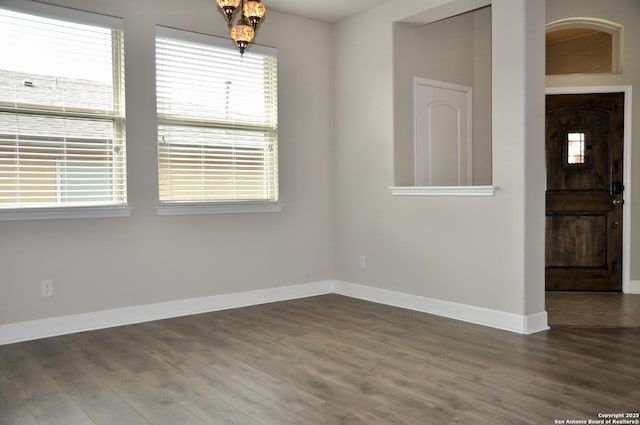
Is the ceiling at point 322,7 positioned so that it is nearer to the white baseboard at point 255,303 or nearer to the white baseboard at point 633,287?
the white baseboard at point 255,303

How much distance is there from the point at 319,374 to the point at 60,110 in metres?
2.73

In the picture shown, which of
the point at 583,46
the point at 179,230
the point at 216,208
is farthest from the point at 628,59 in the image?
the point at 179,230

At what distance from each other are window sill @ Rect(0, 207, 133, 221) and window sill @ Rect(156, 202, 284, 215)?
1.02 feet

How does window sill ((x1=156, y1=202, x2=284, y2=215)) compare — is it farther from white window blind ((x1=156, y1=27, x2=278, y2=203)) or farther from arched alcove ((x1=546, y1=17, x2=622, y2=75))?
arched alcove ((x1=546, y1=17, x2=622, y2=75))

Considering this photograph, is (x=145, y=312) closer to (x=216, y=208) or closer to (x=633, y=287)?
(x=216, y=208)

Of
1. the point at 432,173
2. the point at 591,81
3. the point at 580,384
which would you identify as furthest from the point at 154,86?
the point at 591,81

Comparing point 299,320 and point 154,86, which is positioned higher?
point 154,86

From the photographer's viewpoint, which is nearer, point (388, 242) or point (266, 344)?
point (266, 344)

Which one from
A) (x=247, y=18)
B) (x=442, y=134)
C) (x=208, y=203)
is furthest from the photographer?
(x=442, y=134)

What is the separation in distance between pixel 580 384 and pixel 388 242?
241cm

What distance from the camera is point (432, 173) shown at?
16.9ft

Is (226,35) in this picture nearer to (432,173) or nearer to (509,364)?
(432,173)

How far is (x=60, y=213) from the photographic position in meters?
3.96

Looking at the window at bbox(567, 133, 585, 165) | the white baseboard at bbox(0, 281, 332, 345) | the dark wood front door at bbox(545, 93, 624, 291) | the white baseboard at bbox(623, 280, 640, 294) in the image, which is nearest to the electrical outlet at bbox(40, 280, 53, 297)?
the white baseboard at bbox(0, 281, 332, 345)
